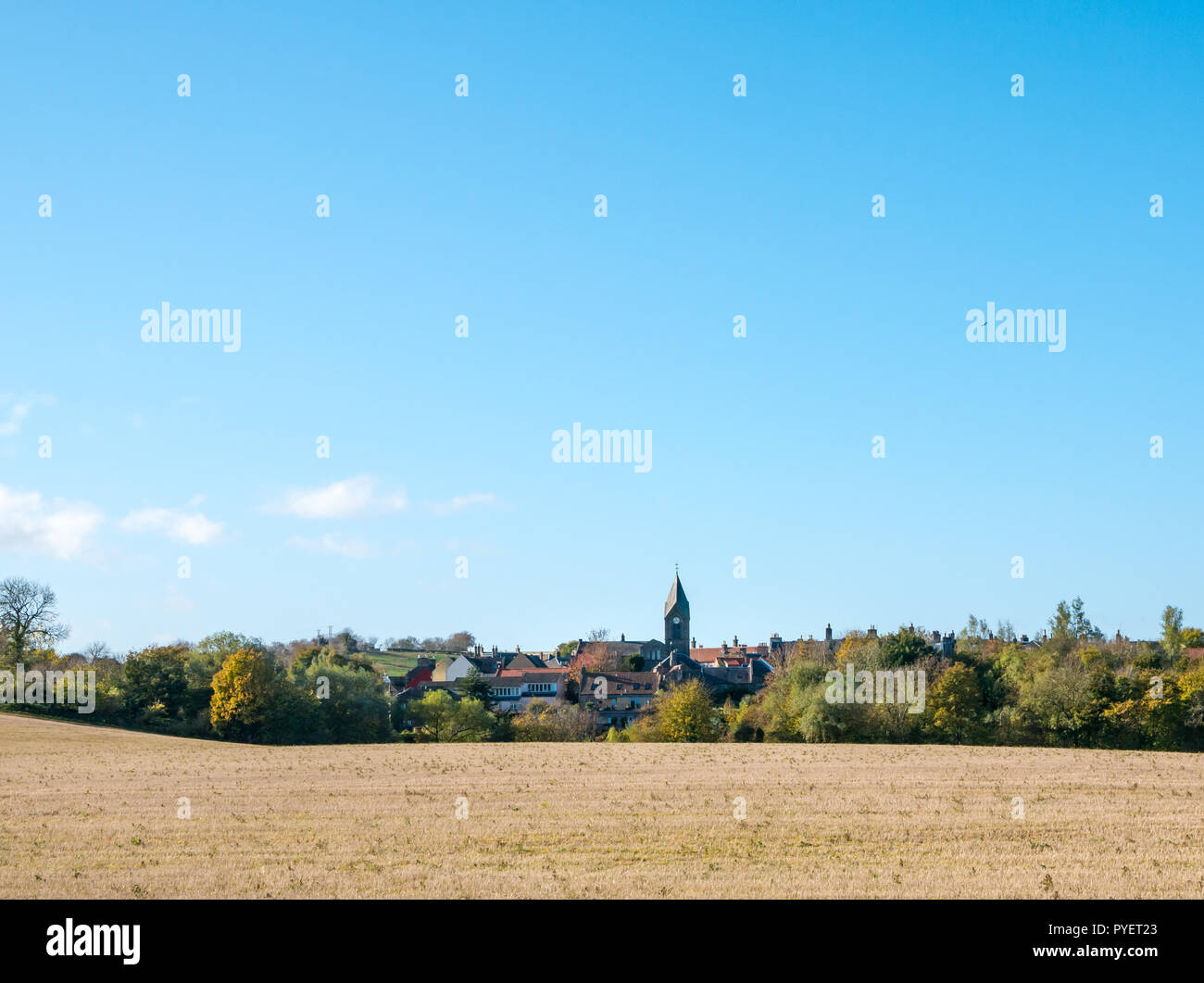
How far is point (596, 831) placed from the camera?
29.4 m

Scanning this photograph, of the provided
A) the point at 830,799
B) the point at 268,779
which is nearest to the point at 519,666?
the point at 268,779

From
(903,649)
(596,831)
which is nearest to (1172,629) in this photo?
(903,649)

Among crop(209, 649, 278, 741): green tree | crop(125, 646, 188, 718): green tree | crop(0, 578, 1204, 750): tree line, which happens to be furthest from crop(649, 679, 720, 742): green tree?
crop(125, 646, 188, 718): green tree

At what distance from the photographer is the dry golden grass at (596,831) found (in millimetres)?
21906

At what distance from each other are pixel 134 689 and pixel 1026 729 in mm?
68552

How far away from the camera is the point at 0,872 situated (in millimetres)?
22766

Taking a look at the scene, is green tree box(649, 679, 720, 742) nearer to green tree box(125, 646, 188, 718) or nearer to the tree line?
the tree line

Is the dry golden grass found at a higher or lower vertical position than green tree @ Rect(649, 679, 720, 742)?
higher

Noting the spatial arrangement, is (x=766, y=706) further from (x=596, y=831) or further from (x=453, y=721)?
(x=596, y=831)

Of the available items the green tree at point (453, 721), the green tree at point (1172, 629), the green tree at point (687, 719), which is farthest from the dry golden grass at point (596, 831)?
the green tree at point (1172, 629)

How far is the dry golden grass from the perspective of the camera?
2191 cm

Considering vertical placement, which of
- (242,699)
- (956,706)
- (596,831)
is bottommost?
(956,706)

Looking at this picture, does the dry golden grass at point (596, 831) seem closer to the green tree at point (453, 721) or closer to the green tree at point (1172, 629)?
the green tree at point (453, 721)
